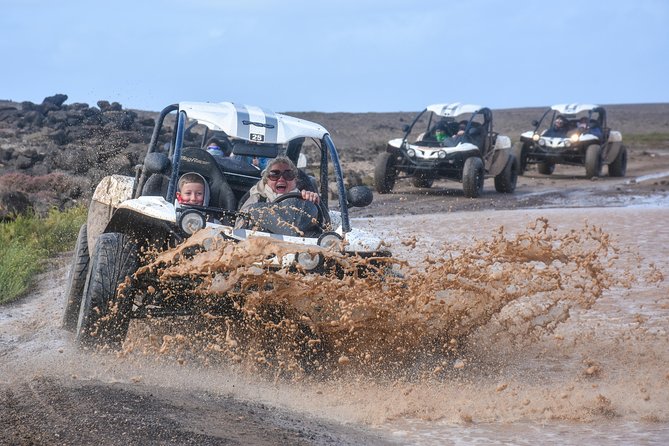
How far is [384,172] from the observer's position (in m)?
18.6

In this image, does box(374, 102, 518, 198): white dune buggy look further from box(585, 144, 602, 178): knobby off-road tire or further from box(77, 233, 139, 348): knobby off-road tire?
box(77, 233, 139, 348): knobby off-road tire

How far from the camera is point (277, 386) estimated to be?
6.05 m

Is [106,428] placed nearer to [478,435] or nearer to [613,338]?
[478,435]

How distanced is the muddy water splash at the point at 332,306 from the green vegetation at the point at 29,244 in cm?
361

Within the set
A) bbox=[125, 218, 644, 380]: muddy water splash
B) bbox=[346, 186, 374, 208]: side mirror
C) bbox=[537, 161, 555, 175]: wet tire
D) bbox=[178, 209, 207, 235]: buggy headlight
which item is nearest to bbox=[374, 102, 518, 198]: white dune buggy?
bbox=[537, 161, 555, 175]: wet tire

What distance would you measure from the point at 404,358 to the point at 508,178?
44.9 feet

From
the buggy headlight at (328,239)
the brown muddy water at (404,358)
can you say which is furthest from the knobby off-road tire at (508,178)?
the buggy headlight at (328,239)

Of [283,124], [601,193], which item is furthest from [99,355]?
→ [601,193]

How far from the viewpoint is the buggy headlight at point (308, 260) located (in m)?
5.89

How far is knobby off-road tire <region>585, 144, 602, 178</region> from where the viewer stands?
23141 millimetres

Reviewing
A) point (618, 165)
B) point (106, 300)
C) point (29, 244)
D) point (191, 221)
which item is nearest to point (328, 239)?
point (191, 221)

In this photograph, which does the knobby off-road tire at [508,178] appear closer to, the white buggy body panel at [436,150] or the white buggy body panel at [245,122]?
the white buggy body panel at [436,150]

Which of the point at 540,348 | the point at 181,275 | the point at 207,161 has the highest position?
the point at 207,161

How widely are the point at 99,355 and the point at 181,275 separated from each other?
2.41 feet
